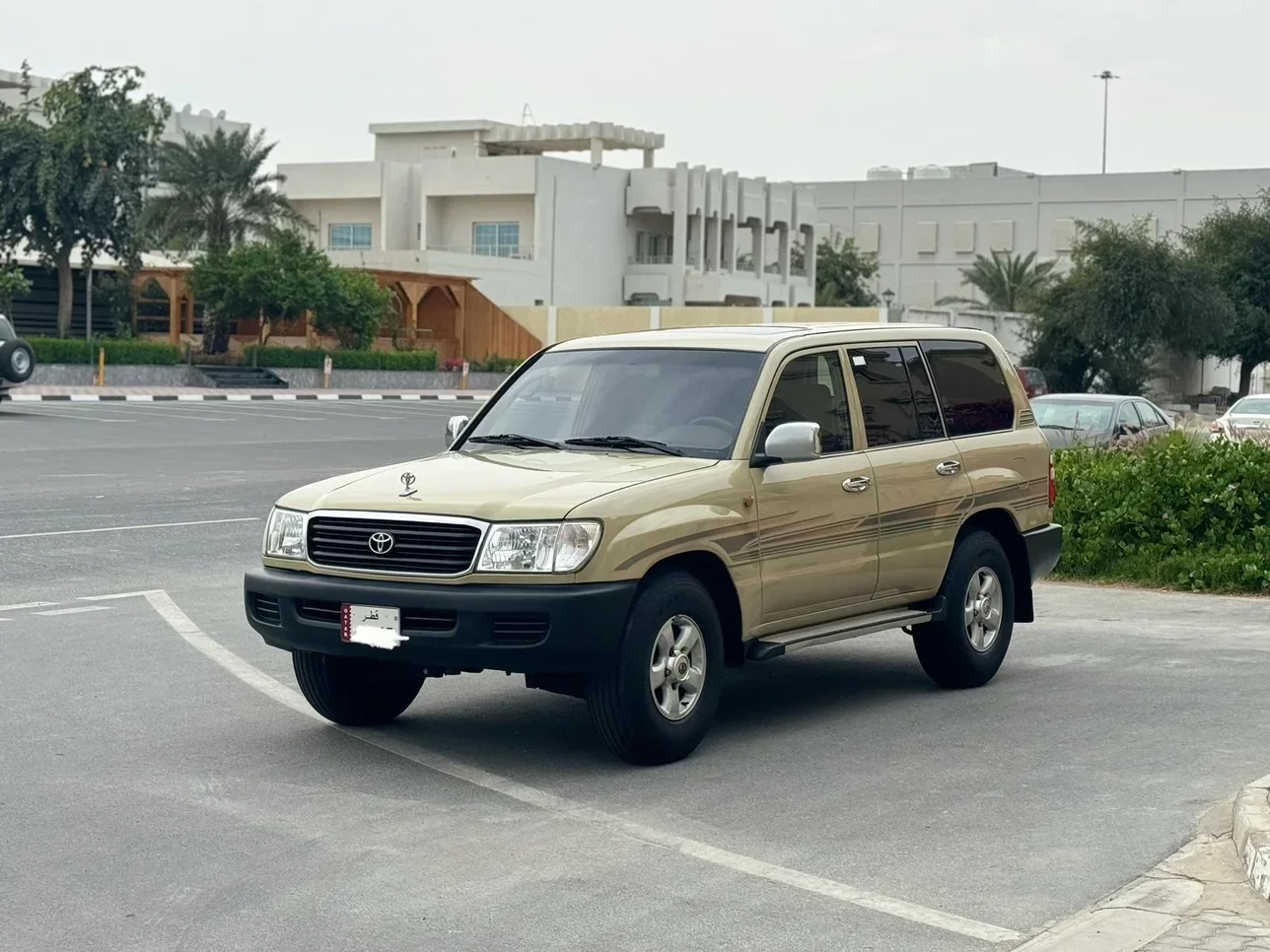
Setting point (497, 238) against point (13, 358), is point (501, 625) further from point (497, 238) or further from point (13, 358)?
point (497, 238)

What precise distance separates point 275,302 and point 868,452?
50.0 m

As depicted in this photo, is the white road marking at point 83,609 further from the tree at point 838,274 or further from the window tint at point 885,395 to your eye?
the tree at point 838,274

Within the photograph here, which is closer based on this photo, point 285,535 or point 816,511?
point 285,535

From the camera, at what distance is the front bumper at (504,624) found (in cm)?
719

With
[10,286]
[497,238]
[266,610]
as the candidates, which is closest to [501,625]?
[266,610]

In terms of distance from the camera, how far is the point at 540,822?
22.0 feet

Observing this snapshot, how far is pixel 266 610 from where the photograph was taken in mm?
7922

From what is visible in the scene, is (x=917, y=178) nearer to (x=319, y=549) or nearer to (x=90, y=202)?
(x=90, y=202)

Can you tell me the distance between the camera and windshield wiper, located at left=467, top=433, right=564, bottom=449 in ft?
28.1

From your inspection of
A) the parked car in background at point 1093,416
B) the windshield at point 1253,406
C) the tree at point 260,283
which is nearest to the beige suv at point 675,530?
the parked car in background at point 1093,416

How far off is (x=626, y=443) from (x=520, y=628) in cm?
137

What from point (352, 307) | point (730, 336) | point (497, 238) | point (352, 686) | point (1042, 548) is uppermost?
point (497, 238)

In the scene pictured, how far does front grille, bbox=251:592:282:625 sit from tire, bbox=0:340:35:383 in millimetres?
28371

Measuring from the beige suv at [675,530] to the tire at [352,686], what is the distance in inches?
0.4
